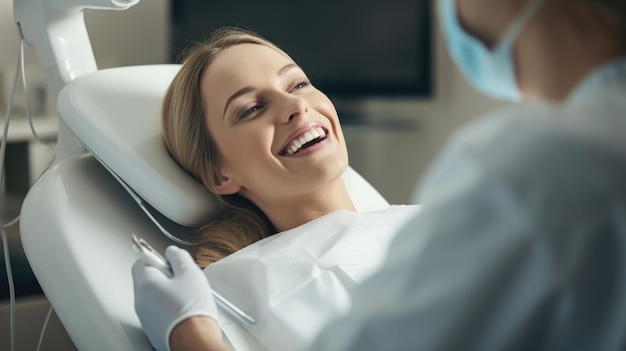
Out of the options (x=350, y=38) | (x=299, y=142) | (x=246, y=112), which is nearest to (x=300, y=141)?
(x=299, y=142)

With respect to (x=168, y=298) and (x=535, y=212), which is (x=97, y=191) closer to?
(x=168, y=298)

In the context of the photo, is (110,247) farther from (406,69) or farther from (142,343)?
(406,69)

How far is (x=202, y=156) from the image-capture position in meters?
1.54

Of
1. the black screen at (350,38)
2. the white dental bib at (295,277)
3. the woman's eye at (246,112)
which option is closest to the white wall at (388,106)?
the black screen at (350,38)

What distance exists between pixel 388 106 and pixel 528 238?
11.6ft

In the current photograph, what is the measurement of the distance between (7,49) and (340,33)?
138cm

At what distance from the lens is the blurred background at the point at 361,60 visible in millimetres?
3641

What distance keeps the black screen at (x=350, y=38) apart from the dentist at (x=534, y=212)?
3.00 m

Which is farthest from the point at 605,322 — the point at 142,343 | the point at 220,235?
the point at 220,235

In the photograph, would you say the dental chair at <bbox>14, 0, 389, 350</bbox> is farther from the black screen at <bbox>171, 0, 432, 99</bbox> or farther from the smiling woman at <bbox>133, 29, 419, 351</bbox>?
the black screen at <bbox>171, 0, 432, 99</bbox>

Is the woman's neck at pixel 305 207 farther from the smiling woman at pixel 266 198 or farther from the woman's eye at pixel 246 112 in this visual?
the woman's eye at pixel 246 112

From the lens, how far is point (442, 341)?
30.6 inches

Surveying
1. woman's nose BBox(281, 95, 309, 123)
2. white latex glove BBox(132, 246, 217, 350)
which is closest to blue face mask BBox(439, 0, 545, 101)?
white latex glove BBox(132, 246, 217, 350)

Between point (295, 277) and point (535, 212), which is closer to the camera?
point (535, 212)
